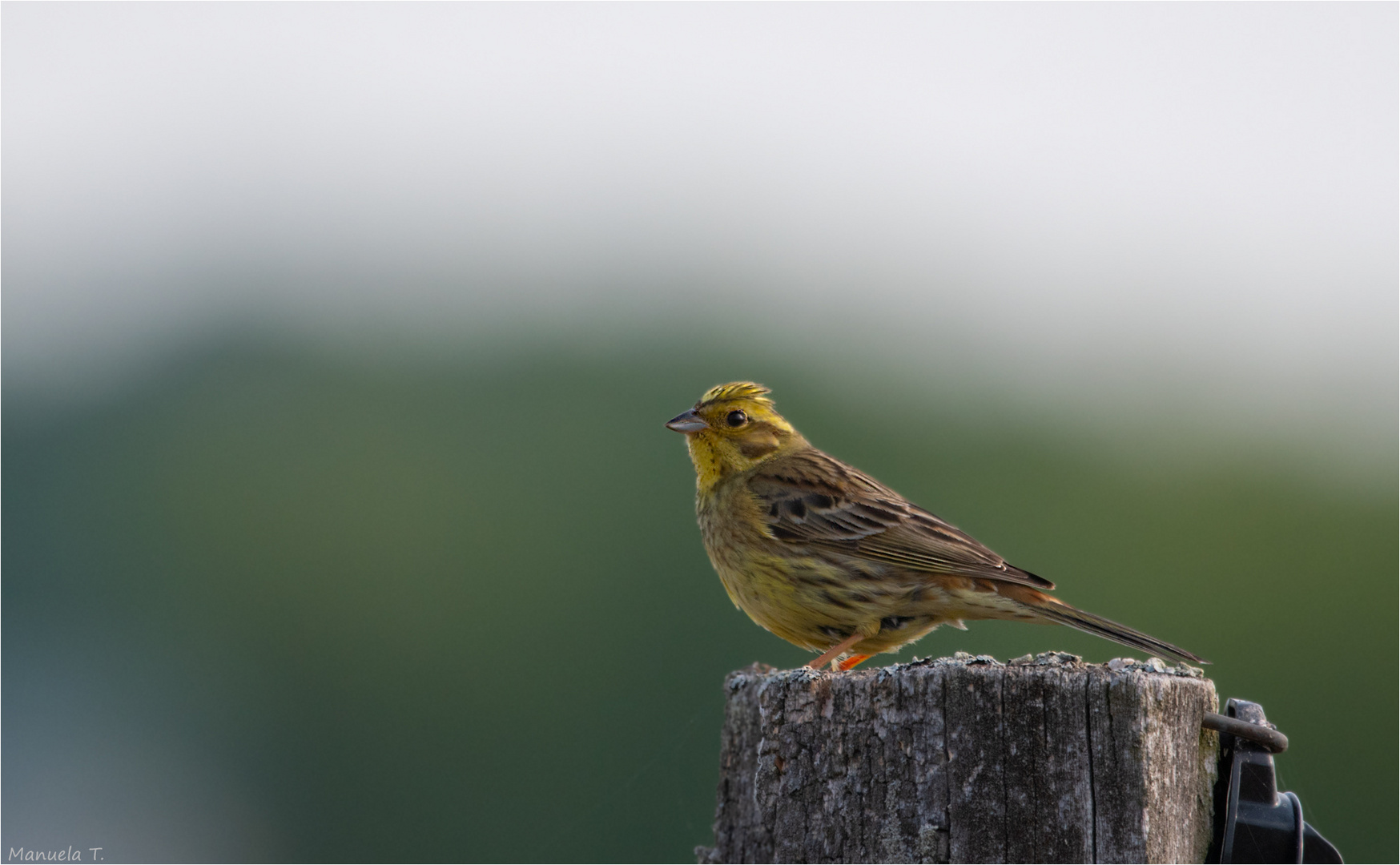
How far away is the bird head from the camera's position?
8.20m

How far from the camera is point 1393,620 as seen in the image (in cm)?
1819

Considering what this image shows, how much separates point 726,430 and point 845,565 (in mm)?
1519

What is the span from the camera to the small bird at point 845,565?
6.84 m

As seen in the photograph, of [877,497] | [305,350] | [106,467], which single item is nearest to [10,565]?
[106,467]

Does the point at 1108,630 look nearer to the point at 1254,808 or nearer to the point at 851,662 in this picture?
the point at 851,662

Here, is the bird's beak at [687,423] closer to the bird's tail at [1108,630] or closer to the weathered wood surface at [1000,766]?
Answer: the bird's tail at [1108,630]

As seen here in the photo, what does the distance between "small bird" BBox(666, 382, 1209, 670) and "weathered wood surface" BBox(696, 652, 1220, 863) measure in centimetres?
208

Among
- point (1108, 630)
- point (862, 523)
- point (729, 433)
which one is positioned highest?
point (729, 433)

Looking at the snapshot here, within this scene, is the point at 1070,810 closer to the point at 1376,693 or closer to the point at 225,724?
the point at 1376,693

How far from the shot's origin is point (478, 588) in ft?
81.8

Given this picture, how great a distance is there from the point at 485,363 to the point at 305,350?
3.85m

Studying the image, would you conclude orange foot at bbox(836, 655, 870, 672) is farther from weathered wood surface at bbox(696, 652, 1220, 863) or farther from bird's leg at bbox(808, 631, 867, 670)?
weathered wood surface at bbox(696, 652, 1220, 863)

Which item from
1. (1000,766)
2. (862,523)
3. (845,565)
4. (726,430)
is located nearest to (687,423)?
(726,430)

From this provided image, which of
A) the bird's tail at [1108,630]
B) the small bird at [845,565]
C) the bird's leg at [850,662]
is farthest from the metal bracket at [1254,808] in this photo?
the bird's leg at [850,662]
